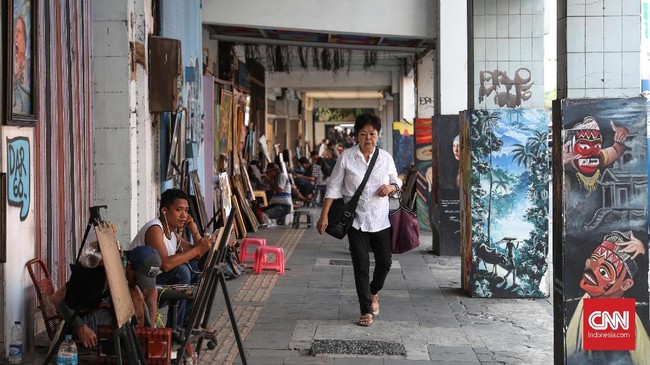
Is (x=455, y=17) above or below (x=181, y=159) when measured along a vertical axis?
above

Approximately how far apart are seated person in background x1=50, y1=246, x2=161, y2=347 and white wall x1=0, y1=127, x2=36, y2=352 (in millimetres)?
602

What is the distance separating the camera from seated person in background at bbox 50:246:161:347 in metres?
6.18

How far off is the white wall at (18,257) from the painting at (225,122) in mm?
8863

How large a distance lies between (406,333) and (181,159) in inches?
199

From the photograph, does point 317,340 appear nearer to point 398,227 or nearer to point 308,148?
point 398,227

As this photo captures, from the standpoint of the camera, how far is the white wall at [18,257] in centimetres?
670

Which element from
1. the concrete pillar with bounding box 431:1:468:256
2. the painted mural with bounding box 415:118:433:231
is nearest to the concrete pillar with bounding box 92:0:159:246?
the concrete pillar with bounding box 431:1:468:256

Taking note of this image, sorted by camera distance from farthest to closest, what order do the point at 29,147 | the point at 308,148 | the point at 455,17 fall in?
the point at 308,148 < the point at 455,17 < the point at 29,147

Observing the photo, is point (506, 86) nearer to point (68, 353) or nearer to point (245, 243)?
point (245, 243)

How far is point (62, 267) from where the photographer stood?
26.7 feet

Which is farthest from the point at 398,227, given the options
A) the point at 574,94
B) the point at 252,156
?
the point at 252,156

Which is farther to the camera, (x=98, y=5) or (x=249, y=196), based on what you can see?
(x=249, y=196)

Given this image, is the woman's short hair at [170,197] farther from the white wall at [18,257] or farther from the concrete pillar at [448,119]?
the concrete pillar at [448,119]

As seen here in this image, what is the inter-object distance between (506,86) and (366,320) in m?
3.86
